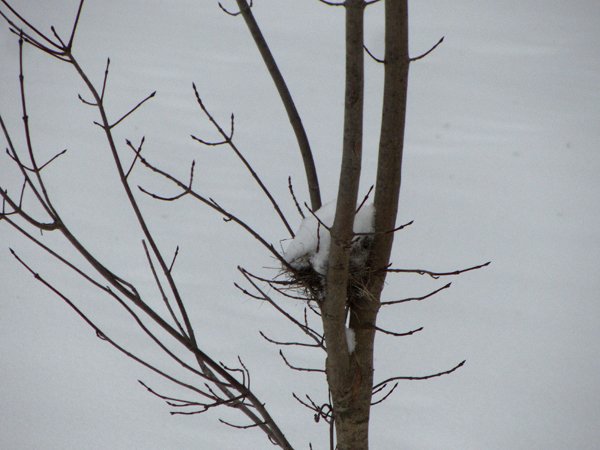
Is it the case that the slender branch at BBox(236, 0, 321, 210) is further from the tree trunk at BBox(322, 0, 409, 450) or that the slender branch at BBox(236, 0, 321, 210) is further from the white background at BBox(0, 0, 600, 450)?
the white background at BBox(0, 0, 600, 450)

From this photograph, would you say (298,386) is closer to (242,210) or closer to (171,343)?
(171,343)

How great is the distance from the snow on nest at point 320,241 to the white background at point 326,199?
148 cm

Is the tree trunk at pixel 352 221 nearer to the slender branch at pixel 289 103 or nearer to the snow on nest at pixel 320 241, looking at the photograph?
the snow on nest at pixel 320 241

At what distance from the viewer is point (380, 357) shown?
8.15 ft

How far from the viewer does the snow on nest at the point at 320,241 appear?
89cm

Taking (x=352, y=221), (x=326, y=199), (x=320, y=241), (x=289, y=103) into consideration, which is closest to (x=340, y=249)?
(x=352, y=221)

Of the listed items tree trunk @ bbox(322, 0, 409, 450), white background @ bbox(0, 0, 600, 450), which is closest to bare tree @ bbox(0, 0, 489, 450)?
tree trunk @ bbox(322, 0, 409, 450)

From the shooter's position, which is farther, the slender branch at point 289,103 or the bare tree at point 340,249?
the slender branch at point 289,103

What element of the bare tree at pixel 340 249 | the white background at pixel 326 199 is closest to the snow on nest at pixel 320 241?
the bare tree at pixel 340 249

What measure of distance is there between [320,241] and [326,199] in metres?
2.43

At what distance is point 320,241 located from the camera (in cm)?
94

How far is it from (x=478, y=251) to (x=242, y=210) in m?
1.40

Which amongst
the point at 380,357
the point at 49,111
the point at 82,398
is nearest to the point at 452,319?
the point at 380,357

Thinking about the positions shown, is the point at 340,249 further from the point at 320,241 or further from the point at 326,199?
the point at 326,199
